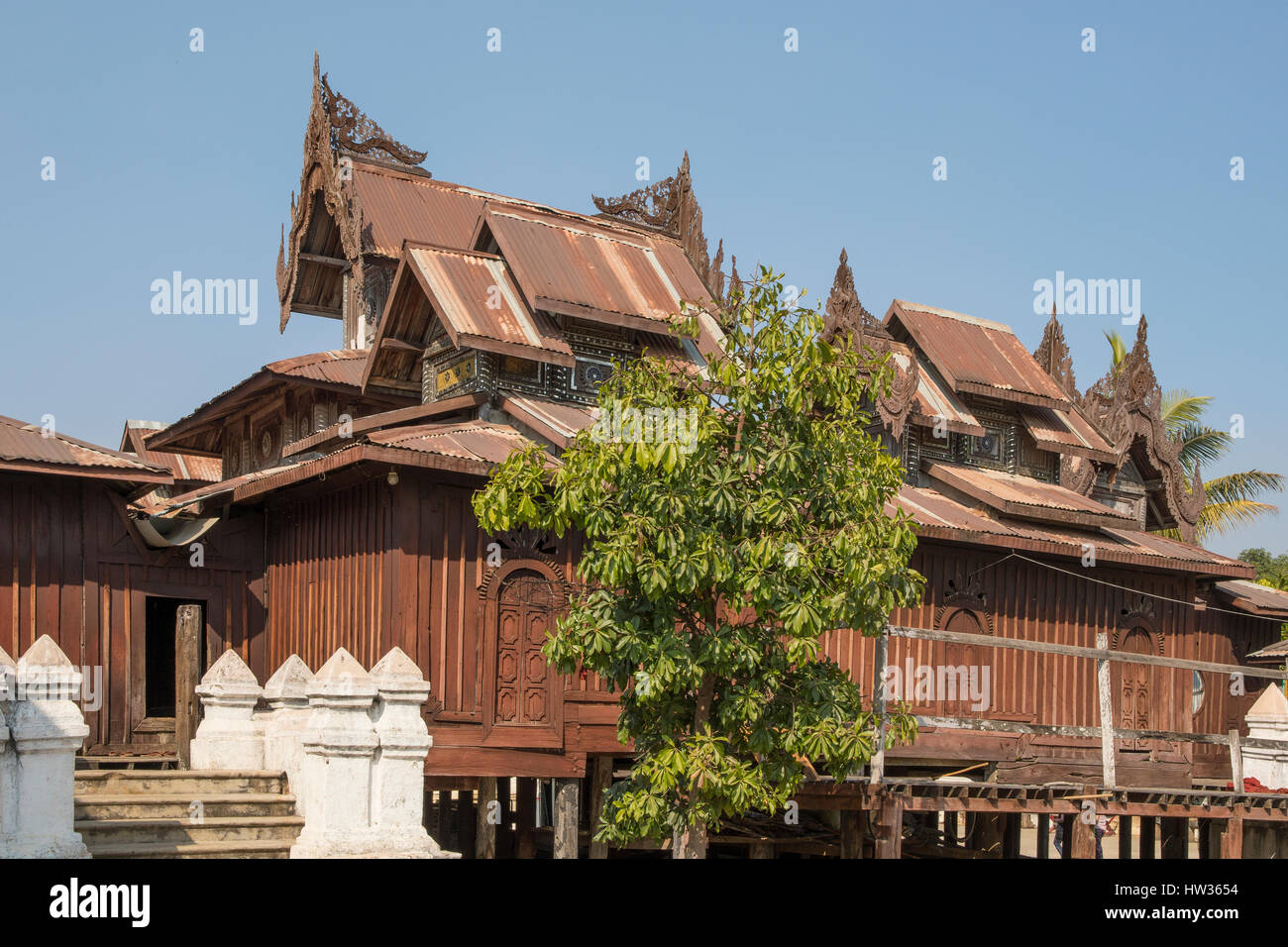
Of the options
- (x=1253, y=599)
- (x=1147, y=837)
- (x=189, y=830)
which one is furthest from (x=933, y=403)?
(x=189, y=830)

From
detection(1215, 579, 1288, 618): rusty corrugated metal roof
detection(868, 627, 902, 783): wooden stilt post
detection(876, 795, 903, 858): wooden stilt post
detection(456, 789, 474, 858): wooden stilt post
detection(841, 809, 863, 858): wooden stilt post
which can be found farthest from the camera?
detection(1215, 579, 1288, 618): rusty corrugated metal roof

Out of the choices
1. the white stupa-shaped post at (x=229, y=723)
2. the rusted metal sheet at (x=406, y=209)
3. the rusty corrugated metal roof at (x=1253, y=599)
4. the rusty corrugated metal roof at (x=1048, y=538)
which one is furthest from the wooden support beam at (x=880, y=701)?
the rusted metal sheet at (x=406, y=209)

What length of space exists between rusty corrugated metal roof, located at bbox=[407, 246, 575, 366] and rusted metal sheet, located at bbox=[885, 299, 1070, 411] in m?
6.69

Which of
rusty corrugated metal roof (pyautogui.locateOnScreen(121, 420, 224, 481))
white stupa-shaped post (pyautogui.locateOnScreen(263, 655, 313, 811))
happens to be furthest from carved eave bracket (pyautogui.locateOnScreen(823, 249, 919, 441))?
rusty corrugated metal roof (pyautogui.locateOnScreen(121, 420, 224, 481))

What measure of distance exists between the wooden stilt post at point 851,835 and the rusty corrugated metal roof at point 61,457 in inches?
350

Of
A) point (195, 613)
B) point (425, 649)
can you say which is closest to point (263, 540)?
point (195, 613)

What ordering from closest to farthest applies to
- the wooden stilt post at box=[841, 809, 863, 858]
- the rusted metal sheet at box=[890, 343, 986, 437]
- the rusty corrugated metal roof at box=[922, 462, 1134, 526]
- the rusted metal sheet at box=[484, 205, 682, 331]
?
the wooden stilt post at box=[841, 809, 863, 858] → the rusted metal sheet at box=[484, 205, 682, 331] → the rusty corrugated metal roof at box=[922, 462, 1134, 526] → the rusted metal sheet at box=[890, 343, 986, 437]

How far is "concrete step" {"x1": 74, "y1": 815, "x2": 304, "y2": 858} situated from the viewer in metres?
12.9

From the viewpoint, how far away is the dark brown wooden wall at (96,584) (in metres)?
Answer: 17.8

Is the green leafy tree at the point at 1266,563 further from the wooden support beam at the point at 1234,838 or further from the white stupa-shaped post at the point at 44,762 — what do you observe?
the white stupa-shaped post at the point at 44,762

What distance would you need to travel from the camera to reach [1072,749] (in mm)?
20500

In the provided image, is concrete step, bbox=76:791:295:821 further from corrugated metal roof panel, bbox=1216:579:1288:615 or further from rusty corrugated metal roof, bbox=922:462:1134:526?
corrugated metal roof panel, bbox=1216:579:1288:615

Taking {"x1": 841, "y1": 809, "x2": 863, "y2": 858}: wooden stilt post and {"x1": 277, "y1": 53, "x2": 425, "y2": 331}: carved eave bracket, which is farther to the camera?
{"x1": 277, "y1": 53, "x2": 425, "y2": 331}: carved eave bracket
